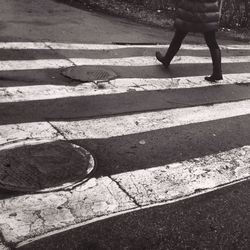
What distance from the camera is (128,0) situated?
13.6m

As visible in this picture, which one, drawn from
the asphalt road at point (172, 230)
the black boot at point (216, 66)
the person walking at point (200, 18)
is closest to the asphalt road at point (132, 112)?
the asphalt road at point (172, 230)

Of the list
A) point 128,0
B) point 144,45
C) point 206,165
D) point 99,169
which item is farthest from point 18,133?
point 128,0

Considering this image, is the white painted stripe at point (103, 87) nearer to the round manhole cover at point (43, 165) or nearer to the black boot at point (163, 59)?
the black boot at point (163, 59)

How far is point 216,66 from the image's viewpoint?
308 inches

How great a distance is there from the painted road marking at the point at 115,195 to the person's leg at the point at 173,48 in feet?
11.1

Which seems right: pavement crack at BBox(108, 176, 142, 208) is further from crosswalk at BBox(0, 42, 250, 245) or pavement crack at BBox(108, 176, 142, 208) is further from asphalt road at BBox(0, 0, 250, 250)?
asphalt road at BBox(0, 0, 250, 250)

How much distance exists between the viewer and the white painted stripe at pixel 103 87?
20.2 ft

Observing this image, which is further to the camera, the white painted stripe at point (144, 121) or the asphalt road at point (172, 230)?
the white painted stripe at point (144, 121)

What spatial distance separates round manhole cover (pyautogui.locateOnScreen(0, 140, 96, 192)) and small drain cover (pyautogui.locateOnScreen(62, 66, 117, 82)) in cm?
226

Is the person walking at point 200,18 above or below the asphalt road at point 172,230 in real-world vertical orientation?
above

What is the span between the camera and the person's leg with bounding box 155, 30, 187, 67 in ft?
26.0

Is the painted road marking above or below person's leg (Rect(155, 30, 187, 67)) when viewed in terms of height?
below

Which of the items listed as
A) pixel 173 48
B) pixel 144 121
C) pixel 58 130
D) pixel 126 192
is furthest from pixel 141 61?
pixel 126 192

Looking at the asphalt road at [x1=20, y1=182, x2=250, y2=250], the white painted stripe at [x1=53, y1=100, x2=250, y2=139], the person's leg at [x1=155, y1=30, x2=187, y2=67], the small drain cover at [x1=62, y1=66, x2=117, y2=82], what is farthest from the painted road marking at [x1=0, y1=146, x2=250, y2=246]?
the person's leg at [x1=155, y1=30, x2=187, y2=67]
